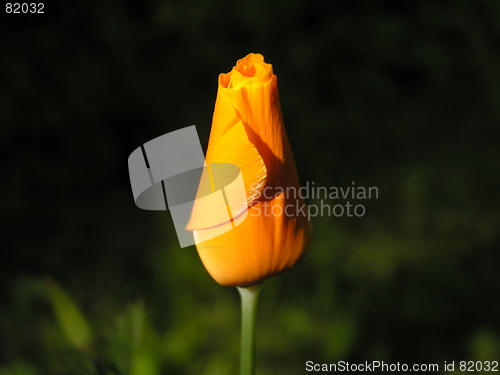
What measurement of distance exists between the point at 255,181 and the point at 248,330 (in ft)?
0.31

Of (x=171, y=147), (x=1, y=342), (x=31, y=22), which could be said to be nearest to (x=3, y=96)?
(x=1, y=342)

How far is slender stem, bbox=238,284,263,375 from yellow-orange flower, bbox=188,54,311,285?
0.01m

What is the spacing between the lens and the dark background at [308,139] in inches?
33.9

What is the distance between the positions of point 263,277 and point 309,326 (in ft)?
1.08

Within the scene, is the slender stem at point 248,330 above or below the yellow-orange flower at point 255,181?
below

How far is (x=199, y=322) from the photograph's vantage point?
2.28 ft

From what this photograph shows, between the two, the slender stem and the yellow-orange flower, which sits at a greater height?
the yellow-orange flower

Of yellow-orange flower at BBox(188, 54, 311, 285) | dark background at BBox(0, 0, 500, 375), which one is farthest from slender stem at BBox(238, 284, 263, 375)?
dark background at BBox(0, 0, 500, 375)

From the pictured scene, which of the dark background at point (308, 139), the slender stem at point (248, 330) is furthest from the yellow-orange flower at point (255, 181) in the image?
the dark background at point (308, 139)

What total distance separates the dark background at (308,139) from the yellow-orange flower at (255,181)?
1.24 ft

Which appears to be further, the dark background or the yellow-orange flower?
the dark background

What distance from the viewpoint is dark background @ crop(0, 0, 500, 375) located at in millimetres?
862

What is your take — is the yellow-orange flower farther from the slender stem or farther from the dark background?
the dark background

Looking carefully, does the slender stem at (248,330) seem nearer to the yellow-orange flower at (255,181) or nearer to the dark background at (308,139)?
the yellow-orange flower at (255,181)
